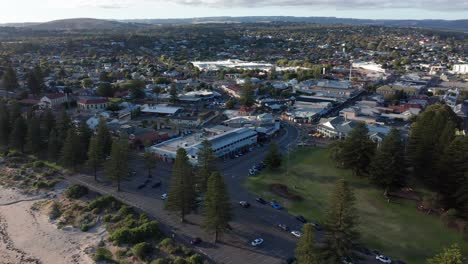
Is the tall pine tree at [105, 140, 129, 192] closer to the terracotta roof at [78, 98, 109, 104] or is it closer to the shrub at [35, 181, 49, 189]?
the shrub at [35, 181, 49, 189]

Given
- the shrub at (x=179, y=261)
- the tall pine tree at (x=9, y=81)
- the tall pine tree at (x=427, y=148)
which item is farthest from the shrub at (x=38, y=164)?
the tall pine tree at (x=9, y=81)

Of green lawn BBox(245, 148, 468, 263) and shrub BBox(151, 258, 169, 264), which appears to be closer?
→ shrub BBox(151, 258, 169, 264)

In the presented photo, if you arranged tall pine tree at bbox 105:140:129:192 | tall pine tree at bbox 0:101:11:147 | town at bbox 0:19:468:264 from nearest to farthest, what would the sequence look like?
town at bbox 0:19:468:264 → tall pine tree at bbox 105:140:129:192 → tall pine tree at bbox 0:101:11:147

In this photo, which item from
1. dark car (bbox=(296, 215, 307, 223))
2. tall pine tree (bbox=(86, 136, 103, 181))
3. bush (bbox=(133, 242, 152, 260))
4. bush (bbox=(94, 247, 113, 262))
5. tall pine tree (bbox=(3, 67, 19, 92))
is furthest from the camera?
tall pine tree (bbox=(3, 67, 19, 92))

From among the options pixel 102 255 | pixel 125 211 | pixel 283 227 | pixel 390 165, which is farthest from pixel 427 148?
pixel 102 255

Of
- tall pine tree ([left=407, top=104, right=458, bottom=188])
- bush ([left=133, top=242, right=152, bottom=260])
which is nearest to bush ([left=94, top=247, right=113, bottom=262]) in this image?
bush ([left=133, top=242, right=152, bottom=260])

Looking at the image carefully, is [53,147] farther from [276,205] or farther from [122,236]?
[276,205]

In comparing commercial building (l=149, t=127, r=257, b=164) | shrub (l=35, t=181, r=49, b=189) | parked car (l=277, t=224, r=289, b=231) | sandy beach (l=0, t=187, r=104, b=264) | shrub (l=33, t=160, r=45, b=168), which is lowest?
sandy beach (l=0, t=187, r=104, b=264)
